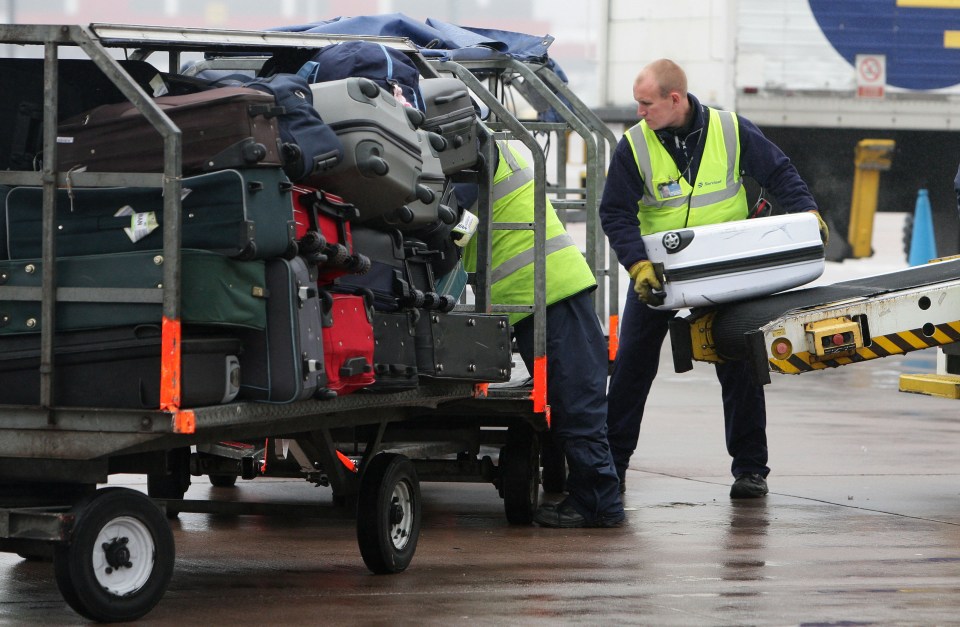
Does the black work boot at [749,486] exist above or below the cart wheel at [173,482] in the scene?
below

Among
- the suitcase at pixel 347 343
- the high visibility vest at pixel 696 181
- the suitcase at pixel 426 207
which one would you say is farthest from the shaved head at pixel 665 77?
the suitcase at pixel 347 343

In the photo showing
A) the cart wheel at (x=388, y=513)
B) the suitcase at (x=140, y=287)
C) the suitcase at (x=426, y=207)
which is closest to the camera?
the suitcase at (x=140, y=287)

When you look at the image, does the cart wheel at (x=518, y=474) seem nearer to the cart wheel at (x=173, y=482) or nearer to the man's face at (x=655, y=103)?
the cart wheel at (x=173, y=482)

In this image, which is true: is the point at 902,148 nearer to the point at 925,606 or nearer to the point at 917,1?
the point at 917,1

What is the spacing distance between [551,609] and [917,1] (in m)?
14.9

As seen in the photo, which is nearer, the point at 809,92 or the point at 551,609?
the point at 551,609

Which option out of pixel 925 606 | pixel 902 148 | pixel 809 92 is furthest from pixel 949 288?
pixel 902 148

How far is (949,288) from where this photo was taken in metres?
7.66

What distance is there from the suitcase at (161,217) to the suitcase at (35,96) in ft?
1.13

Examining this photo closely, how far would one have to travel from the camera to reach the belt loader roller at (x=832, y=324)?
7.48 m

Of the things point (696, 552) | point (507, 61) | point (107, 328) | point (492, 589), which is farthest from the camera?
point (507, 61)

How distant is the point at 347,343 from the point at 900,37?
14.7m

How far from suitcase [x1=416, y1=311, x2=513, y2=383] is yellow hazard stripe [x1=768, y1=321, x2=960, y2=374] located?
1.52 metres

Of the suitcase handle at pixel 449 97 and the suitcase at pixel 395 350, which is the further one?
the suitcase handle at pixel 449 97
